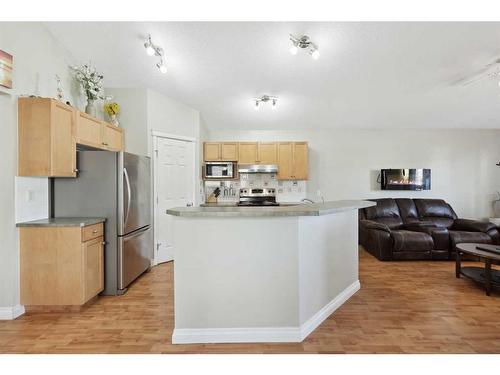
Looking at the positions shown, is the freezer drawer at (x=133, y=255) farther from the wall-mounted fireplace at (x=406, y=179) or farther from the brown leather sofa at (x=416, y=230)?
the wall-mounted fireplace at (x=406, y=179)

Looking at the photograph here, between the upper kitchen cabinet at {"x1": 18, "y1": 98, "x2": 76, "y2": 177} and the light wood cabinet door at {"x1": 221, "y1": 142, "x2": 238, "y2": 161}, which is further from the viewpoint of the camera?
the light wood cabinet door at {"x1": 221, "y1": 142, "x2": 238, "y2": 161}

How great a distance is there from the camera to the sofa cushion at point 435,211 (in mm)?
5289

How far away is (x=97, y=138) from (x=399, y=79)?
409 cm

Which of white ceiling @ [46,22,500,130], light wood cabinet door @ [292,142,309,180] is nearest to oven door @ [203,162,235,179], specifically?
white ceiling @ [46,22,500,130]

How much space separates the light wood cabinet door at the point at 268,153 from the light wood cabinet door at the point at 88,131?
306 cm

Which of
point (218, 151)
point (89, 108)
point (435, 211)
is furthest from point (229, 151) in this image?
point (435, 211)

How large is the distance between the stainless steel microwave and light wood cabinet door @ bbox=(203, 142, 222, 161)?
146mm

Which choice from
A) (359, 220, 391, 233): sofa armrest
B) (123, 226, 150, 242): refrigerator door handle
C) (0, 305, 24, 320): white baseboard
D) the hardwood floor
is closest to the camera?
the hardwood floor

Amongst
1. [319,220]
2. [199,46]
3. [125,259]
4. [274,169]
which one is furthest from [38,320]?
[274,169]

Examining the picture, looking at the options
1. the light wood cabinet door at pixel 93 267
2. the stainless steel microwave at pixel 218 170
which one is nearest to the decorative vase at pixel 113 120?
the light wood cabinet door at pixel 93 267

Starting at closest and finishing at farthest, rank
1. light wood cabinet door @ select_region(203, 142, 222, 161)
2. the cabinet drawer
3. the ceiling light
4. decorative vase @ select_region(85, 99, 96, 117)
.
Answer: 1. the cabinet drawer
2. the ceiling light
3. decorative vase @ select_region(85, 99, 96, 117)
4. light wood cabinet door @ select_region(203, 142, 222, 161)

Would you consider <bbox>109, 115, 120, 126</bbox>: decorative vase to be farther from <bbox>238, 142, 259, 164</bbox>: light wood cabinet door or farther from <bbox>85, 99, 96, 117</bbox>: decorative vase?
<bbox>238, 142, 259, 164</bbox>: light wood cabinet door

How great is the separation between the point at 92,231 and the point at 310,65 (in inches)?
124

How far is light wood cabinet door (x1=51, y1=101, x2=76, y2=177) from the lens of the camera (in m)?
2.62
